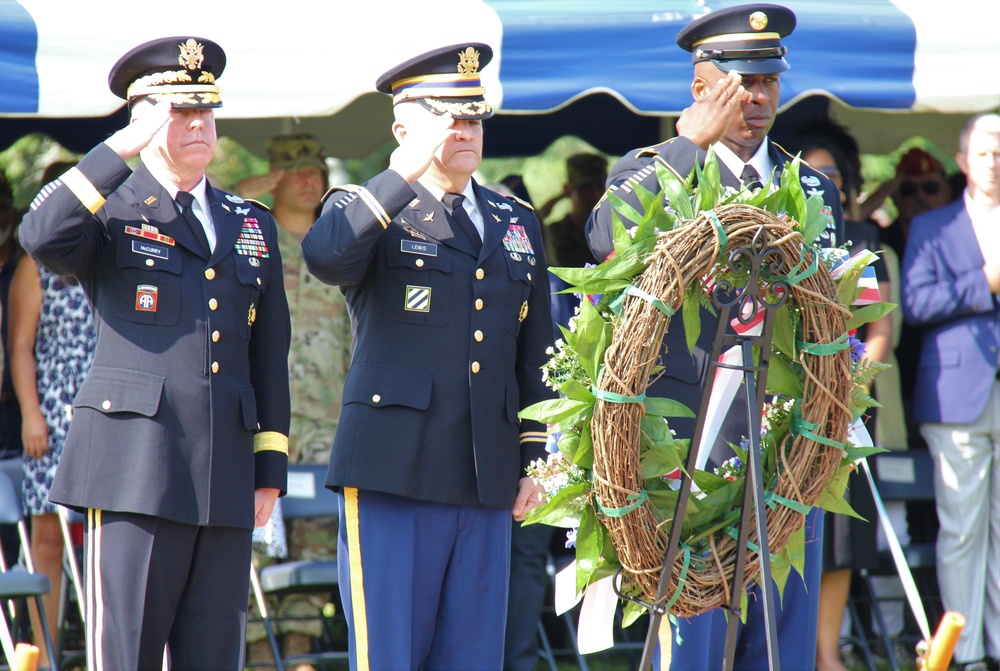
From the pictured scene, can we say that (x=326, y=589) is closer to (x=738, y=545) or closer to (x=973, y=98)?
(x=738, y=545)

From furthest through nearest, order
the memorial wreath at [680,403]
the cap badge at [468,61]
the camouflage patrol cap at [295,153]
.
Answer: the camouflage patrol cap at [295,153] → the cap badge at [468,61] → the memorial wreath at [680,403]

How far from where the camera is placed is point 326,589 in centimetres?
525

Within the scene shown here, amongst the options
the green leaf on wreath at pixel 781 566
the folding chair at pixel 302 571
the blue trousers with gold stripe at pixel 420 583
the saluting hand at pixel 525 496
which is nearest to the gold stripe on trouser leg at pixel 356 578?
the blue trousers with gold stripe at pixel 420 583

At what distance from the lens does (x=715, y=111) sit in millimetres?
3523

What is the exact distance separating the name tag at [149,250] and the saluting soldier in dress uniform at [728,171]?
3.68 feet

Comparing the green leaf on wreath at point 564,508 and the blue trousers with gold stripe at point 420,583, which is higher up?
the green leaf on wreath at point 564,508

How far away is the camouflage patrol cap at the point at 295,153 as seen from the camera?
6035mm

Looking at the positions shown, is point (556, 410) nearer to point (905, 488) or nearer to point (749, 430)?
point (749, 430)

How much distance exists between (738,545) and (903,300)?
3.23 m

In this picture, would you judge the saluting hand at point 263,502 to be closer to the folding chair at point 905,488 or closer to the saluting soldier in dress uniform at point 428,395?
the saluting soldier in dress uniform at point 428,395

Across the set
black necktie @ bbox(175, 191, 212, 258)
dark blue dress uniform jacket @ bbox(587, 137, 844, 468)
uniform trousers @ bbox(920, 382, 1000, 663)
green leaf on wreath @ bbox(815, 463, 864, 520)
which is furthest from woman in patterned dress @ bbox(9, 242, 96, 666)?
uniform trousers @ bbox(920, 382, 1000, 663)

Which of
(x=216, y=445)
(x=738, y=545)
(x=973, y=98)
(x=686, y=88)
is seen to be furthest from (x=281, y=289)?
(x=973, y=98)

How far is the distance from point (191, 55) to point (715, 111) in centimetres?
140

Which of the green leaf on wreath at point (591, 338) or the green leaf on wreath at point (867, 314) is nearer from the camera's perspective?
the green leaf on wreath at point (591, 338)
